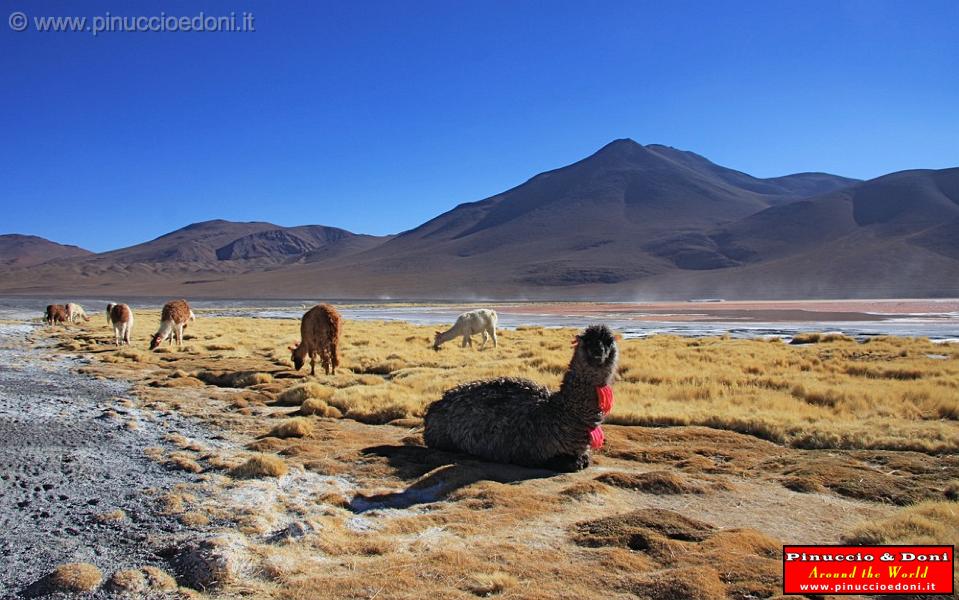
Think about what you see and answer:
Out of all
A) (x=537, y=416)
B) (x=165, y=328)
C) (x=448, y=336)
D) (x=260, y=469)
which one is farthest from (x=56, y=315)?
(x=537, y=416)

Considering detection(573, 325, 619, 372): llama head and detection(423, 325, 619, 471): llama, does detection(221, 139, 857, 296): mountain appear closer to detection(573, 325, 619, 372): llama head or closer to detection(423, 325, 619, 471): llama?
detection(423, 325, 619, 471): llama

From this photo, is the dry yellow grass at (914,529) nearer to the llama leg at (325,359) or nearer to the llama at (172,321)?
the llama leg at (325,359)

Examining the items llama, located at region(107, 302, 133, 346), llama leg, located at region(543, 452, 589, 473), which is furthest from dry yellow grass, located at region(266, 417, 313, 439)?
llama, located at region(107, 302, 133, 346)

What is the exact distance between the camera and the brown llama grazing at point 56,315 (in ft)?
105

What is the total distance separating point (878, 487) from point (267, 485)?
18.6 ft

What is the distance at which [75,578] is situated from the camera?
3529mm

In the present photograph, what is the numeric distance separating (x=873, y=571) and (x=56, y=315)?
3737cm

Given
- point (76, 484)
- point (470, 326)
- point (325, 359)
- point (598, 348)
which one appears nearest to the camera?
point (76, 484)

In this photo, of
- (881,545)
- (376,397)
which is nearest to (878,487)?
(881,545)

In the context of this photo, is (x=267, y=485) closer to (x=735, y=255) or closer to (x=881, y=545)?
(x=881, y=545)

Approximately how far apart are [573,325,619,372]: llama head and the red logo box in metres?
2.39

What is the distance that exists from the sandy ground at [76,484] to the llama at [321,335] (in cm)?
462

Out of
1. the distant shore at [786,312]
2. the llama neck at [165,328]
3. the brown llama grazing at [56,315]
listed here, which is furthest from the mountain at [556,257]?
the llama neck at [165,328]

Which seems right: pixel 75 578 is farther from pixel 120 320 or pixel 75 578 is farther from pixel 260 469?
pixel 120 320
